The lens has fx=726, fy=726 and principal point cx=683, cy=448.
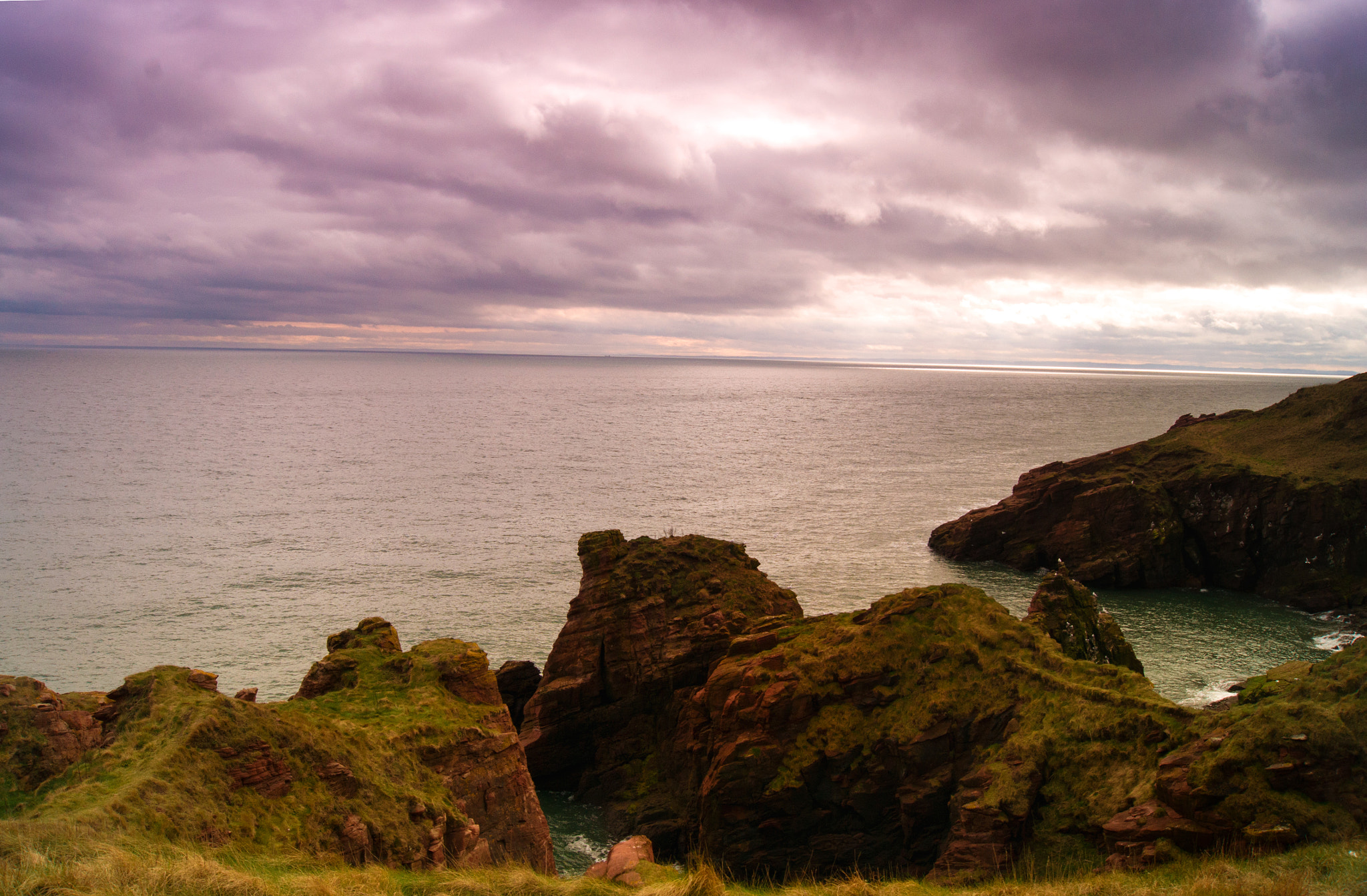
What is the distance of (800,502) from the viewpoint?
84.6 metres

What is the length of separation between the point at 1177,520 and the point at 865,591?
28888 mm

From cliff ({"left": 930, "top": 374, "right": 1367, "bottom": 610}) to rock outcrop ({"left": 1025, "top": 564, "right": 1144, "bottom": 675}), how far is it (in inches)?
1153

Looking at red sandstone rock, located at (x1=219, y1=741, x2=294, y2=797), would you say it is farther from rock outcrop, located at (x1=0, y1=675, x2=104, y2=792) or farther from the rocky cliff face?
the rocky cliff face

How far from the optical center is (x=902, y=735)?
23984 mm

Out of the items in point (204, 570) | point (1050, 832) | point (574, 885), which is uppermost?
point (574, 885)

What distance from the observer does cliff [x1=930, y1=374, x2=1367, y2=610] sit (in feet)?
181

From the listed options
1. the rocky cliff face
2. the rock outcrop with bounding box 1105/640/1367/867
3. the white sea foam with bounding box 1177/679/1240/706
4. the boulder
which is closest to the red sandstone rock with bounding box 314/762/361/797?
the boulder

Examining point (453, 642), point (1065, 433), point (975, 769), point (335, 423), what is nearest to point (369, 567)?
point (453, 642)

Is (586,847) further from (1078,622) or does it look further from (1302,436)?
(1302,436)

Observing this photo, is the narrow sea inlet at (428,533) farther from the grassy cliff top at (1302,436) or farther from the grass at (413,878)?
the grass at (413,878)

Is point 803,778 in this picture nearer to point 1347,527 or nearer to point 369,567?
point 369,567

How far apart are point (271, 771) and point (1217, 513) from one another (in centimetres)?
6960

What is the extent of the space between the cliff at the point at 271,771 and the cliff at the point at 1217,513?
53.7 m

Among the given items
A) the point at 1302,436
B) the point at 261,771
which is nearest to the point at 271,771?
the point at 261,771
